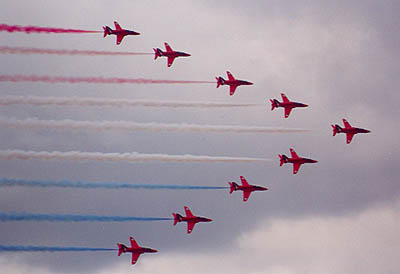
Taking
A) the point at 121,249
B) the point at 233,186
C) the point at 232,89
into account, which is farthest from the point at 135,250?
the point at 232,89

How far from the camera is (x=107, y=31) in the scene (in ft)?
350

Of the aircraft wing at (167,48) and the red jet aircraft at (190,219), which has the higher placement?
the aircraft wing at (167,48)

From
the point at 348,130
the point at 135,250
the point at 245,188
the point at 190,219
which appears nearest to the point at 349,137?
the point at 348,130

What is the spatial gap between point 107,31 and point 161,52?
7.17 m

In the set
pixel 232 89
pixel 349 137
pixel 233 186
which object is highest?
pixel 232 89

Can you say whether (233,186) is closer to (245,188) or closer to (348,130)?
(245,188)

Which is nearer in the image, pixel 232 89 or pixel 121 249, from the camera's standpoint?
pixel 121 249

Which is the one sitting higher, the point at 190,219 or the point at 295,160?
the point at 295,160

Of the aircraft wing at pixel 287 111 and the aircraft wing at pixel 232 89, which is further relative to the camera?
the aircraft wing at pixel 287 111

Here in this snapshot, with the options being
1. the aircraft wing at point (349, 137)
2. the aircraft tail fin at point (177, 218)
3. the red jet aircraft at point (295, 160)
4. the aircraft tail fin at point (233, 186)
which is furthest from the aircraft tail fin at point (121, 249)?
the aircraft wing at point (349, 137)

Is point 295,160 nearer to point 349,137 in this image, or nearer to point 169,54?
point 349,137

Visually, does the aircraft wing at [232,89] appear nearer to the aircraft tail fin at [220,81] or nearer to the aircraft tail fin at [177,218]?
the aircraft tail fin at [220,81]

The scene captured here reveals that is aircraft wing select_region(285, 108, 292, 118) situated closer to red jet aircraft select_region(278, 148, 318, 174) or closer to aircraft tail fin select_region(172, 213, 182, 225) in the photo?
red jet aircraft select_region(278, 148, 318, 174)

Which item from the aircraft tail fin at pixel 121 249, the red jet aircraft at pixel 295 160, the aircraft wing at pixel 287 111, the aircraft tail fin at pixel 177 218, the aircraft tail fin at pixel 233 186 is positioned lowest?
the aircraft tail fin at pixel 121 249
